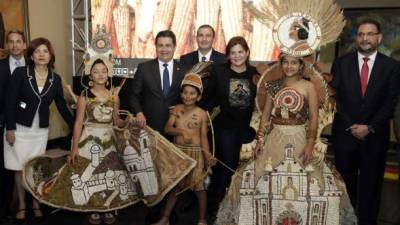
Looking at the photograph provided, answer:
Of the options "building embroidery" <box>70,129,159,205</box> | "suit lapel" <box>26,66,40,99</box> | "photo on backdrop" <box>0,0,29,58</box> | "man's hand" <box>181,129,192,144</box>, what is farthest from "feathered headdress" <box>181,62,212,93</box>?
"photo on backdrop" <box>0,0,29,58</box>

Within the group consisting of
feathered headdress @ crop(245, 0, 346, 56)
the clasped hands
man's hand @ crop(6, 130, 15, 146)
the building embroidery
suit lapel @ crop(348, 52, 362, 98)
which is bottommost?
the building embroidery

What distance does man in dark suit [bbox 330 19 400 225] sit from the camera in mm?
3262

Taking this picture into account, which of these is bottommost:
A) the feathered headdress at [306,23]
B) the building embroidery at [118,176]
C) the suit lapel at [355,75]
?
the building embroidery at [118,176]

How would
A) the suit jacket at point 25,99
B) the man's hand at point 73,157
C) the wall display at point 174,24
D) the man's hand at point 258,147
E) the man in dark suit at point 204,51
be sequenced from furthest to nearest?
the wall display at point 174,24 → the man in dark suit at point 204,51 → the suit jacket at point 25,99 → the man's hand at point 73,157 → the man's hand at point 258,147

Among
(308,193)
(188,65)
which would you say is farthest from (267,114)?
(188,65)

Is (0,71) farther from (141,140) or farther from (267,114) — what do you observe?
(267,114)

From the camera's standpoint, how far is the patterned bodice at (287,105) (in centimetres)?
300

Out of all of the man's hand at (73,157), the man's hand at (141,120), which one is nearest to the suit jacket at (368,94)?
the man's hand at (141,120)

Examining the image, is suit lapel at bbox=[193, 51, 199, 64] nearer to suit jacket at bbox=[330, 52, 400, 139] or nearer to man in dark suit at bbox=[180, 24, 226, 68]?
man in dark suit at bbox=[180, 24, 226, 68]

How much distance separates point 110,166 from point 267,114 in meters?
1.28

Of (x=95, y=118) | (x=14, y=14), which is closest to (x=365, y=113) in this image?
(x=95, y=118)

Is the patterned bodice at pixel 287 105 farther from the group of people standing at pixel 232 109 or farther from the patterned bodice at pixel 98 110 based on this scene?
the patterned bodice at pixel 98 110

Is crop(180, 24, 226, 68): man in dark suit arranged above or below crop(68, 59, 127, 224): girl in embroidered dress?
above

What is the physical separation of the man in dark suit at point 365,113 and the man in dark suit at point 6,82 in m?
2.59
